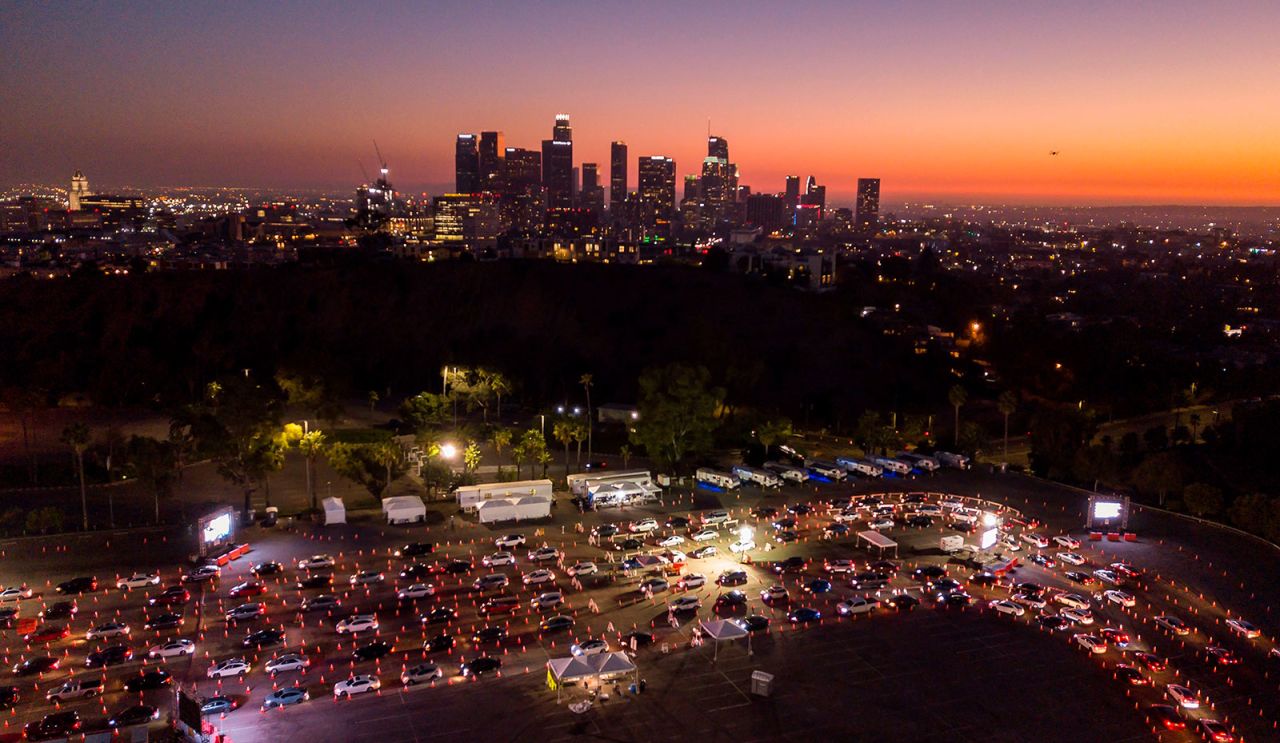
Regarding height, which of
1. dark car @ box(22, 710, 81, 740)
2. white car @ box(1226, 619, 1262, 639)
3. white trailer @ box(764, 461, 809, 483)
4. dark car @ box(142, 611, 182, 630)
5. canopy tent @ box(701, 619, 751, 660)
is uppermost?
canopy tent @ box(701, 619, 751, 660)

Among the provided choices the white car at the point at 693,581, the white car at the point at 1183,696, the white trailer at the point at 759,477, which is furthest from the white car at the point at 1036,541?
the white car at the point at 693,581

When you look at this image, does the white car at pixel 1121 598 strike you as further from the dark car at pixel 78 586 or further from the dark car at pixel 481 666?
the dark car at pixel 78 586

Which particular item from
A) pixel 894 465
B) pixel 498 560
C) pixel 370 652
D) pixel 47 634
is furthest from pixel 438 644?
pixel 894 465

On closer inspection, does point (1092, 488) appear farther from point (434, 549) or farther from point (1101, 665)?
point (434, 549)

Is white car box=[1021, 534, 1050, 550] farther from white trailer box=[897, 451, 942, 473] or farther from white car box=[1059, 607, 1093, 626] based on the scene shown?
white trailer box=[897, 451, 942, 473]

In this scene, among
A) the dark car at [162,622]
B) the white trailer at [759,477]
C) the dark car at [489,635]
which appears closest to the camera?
the dark car at [489,635]

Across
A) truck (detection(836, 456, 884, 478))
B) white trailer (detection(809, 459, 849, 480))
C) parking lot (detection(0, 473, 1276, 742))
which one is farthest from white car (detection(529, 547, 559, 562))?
truck (detection(836, 456, 884, 478))
